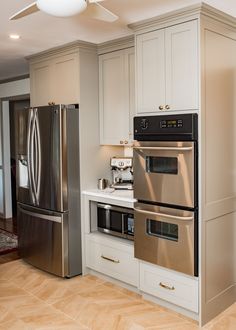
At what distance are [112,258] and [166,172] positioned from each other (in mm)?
1192

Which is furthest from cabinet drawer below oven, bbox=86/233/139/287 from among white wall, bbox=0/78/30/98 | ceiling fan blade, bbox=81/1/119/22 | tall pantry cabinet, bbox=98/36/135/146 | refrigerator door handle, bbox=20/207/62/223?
white wall, bbox=0/78/30/98

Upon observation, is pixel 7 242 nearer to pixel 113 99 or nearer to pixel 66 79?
pixel 66 79

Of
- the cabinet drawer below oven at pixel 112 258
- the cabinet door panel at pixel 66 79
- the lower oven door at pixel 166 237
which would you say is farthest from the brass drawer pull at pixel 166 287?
the cabinet door panel at pixel 66 79

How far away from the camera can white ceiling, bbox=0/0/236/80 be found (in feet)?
8.87

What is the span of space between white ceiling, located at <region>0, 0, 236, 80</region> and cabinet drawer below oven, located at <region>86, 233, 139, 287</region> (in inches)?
79.3

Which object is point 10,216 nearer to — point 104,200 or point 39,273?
point 39,273

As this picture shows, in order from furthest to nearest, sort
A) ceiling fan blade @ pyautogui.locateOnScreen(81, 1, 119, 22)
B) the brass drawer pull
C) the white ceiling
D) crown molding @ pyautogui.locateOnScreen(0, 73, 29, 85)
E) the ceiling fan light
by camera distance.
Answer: crown molding @ pyautogui.locateOnScreen(0, 73, 29, 85)
the brass drawer pull
the white ceiling
ceiling fan blade @ pyautogui.locateOnScreen(81, 1, 119, 22)
the ceiling fan light

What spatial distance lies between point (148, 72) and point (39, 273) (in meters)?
2.45

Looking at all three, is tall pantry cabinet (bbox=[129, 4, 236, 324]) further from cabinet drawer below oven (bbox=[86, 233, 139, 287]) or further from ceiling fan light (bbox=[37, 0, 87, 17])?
ceiling fan light (bbox=[37, 0, 87, 17])

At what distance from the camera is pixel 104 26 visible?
10.8 feet

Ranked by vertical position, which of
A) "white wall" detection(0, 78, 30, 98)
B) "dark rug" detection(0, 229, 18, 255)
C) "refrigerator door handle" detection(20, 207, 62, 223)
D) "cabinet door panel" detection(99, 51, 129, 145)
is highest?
"white wall" detection(0, 78, 30, 98)

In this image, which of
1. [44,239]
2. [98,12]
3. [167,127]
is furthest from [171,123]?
[44,239]

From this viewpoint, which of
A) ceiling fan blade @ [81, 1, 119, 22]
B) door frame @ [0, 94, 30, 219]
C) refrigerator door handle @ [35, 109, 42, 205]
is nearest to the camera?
ceiling fan blade @ [81, 1, 119, 22]

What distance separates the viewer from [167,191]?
9.83 feet
